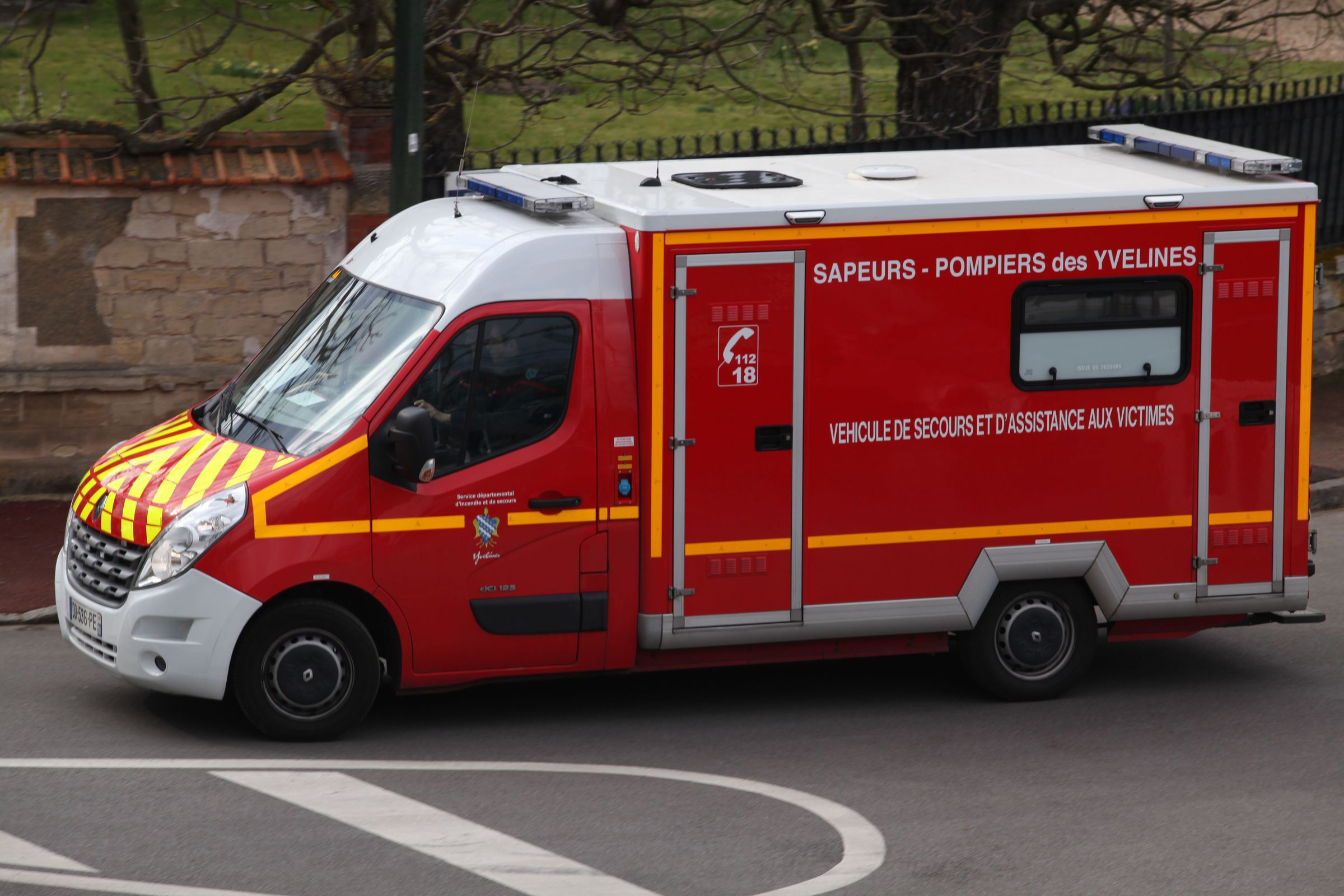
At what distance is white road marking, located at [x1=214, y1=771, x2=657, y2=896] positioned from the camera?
20.0 ft

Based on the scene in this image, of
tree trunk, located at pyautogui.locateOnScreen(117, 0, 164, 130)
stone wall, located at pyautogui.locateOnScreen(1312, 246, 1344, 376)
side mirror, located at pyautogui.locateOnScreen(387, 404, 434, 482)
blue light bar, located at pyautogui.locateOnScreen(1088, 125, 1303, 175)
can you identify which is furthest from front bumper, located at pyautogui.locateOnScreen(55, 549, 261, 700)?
stone wall, located at pyautogui.locateOnScreen(1312, 246, 1344, 376)

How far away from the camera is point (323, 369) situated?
7.74 meters

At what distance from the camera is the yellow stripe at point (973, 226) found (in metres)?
7.58

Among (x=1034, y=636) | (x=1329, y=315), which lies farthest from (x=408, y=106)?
(x=1329, y=315)

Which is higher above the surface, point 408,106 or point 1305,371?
point 408,106

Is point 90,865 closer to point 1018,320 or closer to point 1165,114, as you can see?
point 1018,320

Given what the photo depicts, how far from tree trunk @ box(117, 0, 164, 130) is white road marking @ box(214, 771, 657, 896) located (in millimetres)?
6682

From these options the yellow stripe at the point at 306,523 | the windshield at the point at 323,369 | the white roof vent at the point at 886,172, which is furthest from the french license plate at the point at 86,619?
the white roof vent at the point at 886,172

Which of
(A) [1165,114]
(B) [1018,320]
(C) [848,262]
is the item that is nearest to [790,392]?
(C) [848,262]

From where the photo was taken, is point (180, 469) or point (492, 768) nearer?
point (492, 768)

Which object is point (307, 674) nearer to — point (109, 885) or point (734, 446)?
point (109, 885)

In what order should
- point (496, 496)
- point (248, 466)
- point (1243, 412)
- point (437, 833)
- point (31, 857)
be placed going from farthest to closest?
1. point (1243, 412)
2. point (496, 496)
3. point (248, 466)
4. point (437, 833)
5. point (31, 857)

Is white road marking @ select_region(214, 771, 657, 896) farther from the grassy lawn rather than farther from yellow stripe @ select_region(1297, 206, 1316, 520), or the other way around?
the grassy lawn

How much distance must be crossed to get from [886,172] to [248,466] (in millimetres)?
3350
